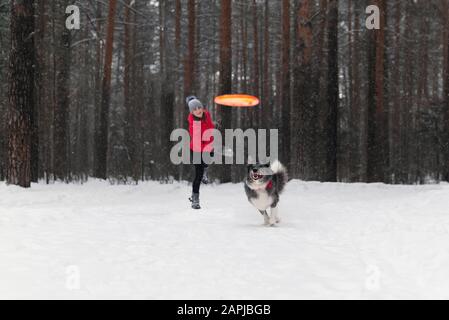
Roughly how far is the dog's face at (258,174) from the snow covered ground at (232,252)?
711 mm

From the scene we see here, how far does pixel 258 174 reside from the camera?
6645 mm

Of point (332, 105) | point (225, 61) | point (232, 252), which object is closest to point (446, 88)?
point (332, 105)

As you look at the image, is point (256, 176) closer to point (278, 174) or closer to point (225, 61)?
point (278, 174)

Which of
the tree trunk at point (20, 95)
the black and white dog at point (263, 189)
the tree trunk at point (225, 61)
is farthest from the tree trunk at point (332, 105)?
the tree trunk at point (20, 95)

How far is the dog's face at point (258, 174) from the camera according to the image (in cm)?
665

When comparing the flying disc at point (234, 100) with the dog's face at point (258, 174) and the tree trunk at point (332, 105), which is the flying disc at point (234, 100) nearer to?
the tree trunk at point (332, 105)

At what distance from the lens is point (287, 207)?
8250 millimetres

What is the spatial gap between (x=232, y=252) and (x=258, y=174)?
7.20ft

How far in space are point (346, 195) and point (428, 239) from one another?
15.4ft

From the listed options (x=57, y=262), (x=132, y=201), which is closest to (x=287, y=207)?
(x=132, y=201)

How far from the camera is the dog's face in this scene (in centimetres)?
665

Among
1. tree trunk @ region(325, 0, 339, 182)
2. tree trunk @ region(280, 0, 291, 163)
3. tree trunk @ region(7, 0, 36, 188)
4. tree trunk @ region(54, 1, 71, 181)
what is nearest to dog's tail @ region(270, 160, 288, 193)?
tree trunk @ region(325, 0, 339, 182)

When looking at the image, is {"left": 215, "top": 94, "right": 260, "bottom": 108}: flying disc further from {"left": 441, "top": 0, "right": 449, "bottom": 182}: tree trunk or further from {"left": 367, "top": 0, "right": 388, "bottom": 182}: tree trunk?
{"left": 441, "top": 0, "right": 449, "bottom": 182}: tree trunk

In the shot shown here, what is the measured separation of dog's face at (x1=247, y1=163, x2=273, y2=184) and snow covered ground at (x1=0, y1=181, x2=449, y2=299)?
2.33 feet
